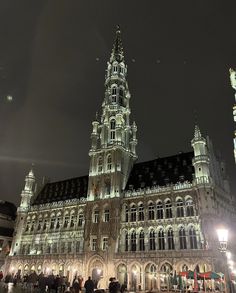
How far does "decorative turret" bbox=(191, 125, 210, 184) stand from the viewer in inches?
1887

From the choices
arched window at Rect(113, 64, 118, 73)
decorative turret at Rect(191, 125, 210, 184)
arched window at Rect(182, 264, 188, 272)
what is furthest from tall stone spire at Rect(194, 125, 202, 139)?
arched window at Rect(113, 64, 118, 73)

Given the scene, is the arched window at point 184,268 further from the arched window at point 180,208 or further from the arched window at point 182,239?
the arched window at point 180,208

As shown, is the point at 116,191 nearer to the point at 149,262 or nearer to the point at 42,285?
the point at 149,262

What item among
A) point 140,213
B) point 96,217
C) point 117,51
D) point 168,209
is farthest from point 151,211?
point 117,51

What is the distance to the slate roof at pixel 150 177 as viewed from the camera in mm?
54219

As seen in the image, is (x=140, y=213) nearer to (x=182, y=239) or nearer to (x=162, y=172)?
(x=182, y=239)

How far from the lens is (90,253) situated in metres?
53.7

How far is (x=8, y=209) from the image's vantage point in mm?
84875

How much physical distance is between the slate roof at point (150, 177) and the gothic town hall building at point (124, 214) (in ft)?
0.74

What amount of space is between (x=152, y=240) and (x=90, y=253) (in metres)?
12.9

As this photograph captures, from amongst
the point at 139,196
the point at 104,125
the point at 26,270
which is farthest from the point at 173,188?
the point at 26,270

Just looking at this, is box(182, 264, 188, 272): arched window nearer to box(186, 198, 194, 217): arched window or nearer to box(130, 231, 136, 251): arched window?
box(186, 198, 194, 217): arched window

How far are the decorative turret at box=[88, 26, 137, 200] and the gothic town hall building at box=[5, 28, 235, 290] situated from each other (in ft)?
0.75

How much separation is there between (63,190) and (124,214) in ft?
78.7
